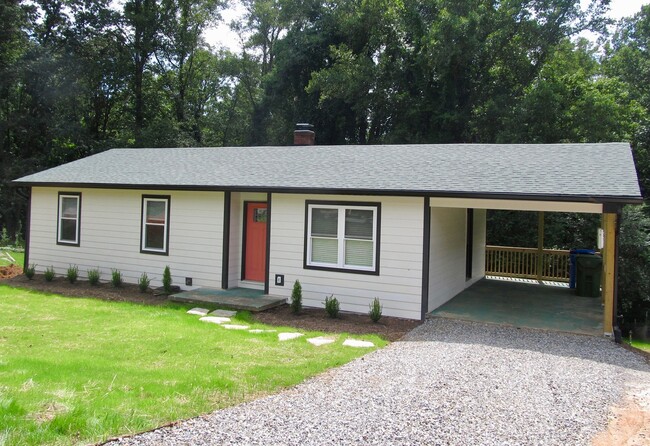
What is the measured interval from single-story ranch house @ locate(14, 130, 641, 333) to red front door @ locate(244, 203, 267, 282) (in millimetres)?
31

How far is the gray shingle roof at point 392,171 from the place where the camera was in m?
8.55

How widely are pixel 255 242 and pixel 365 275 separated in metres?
2.99

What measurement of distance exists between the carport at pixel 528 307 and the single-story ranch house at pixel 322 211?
0.42 metres

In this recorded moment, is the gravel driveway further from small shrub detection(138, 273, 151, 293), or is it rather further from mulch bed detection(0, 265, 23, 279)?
mulch bed detection(0, 265, 23, 279)

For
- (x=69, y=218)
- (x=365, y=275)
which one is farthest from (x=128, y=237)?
(x=365, y=275)

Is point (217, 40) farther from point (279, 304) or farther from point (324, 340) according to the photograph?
point (324, 340)

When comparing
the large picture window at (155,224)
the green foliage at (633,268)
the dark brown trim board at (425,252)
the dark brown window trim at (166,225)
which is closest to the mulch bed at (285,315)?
the dark brown trim board at (425,252)

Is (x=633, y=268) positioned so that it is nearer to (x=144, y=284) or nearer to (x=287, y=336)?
(x=287, y=336)

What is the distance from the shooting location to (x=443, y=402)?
4852mm

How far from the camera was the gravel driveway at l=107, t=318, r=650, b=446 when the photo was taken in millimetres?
4055

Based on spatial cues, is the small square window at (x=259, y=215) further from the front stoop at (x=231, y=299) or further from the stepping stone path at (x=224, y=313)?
the stepping stone path at (x=224, y=313)

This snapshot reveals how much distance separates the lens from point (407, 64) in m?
23.8

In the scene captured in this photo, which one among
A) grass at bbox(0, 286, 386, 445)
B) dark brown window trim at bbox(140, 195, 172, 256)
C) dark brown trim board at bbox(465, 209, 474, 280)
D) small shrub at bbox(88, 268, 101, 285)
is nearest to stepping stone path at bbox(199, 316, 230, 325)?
grass at bbox(0, 286, 386, 445)

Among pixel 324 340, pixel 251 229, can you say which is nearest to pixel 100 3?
pixel 251 229
